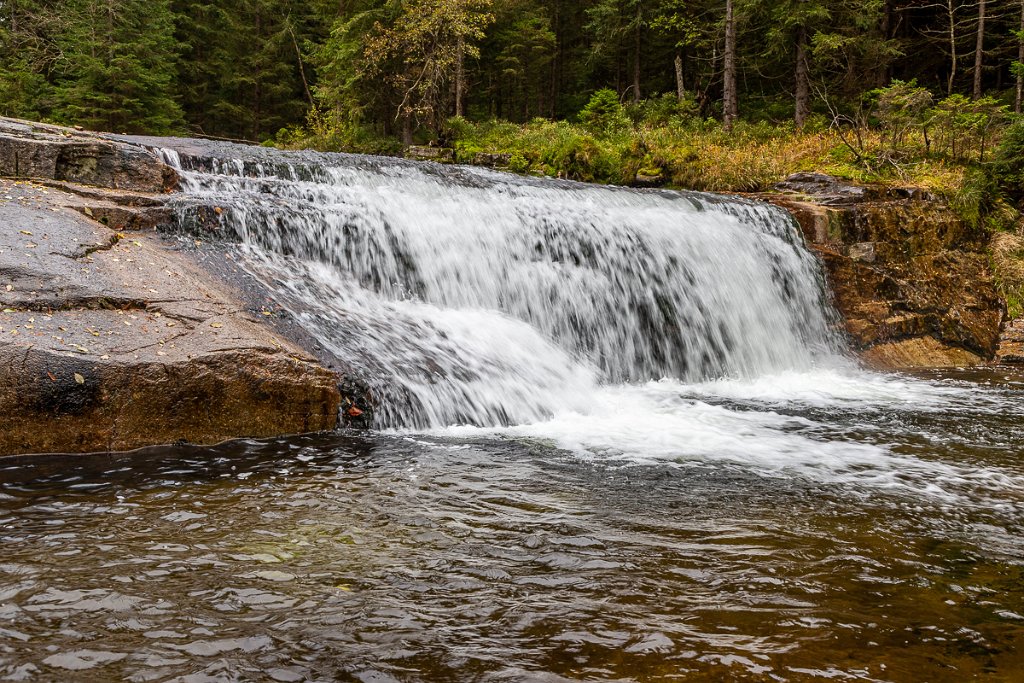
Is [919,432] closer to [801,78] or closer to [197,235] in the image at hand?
[197,235]

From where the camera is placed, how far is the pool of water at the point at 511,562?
2.39m

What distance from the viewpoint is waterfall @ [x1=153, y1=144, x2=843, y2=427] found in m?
6.68

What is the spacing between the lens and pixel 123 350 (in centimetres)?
505

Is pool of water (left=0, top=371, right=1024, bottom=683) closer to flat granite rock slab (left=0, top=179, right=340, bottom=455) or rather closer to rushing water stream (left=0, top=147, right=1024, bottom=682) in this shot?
rushing water stream (left=0, top=147, right=1024, bottom=682)

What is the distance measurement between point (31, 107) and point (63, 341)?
28466 mm

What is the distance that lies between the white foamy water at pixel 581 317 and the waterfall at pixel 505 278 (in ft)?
0.09

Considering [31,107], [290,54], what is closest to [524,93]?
[290,54]

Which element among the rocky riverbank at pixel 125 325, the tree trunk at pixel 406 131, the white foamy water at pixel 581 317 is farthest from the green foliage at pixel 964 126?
the tree trunk at pixel 406 131

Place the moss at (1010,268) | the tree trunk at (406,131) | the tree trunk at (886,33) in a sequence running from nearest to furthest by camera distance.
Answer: the moss at (1010,268)
the tree trunk at (886,33)
the tree trunk at (406,131)

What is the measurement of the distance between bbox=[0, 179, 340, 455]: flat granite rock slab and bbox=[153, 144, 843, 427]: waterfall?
0.70 metres

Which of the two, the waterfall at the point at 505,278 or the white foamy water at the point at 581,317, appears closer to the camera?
the white foamy water at the point at 581,317

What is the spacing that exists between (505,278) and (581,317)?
1171mm

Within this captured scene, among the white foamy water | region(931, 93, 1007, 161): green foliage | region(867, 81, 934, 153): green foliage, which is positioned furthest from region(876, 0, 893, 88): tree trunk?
the white foamy water

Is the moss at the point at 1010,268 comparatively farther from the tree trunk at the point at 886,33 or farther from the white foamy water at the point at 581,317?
the tree trunk at the point at 886,33
